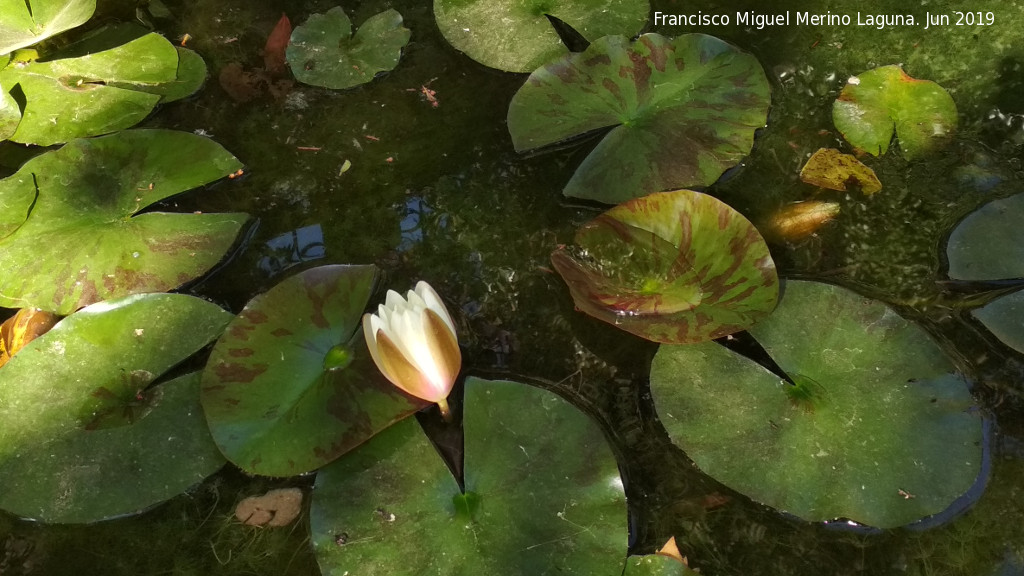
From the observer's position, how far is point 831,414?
1.41m

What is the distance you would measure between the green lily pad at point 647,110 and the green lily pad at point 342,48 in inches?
21.5

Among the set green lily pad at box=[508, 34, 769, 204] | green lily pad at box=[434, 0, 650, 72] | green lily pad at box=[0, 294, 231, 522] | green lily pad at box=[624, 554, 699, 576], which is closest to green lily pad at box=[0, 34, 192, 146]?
green lily pad at box=[0, 294, 231, 522]

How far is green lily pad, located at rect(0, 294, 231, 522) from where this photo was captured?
1447 mm

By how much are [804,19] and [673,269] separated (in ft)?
3.89

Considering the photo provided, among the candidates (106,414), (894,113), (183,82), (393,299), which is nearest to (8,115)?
(183,82)

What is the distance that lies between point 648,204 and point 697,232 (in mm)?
143

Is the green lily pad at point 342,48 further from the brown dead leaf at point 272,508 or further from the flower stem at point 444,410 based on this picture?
the brown dead leaf at point 272,508

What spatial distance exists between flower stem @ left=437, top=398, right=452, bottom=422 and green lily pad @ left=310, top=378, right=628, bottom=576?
2.5 inches

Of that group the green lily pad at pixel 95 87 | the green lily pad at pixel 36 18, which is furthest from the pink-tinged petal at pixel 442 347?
the green lily pad at pixel 36 18

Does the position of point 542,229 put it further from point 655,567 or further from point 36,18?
point 36,18

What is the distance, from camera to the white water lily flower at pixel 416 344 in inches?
53.9

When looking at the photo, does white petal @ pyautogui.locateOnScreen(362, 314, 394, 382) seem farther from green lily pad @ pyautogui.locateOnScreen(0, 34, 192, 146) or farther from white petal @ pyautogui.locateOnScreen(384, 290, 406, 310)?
green lily pad @ pyautogui.locateOnScreen(0, 34, 192, 146)

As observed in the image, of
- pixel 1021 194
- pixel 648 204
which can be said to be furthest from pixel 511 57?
pixel 1021 194

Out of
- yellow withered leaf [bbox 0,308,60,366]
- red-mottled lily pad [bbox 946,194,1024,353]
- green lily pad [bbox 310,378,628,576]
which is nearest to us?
green lily pad [bbox 310,378,628,576]
